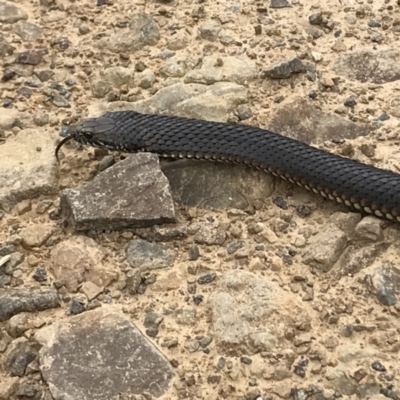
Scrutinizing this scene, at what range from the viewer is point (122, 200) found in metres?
→ 4.33

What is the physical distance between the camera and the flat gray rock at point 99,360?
3443 millimetres

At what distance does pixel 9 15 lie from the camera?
6.17 m

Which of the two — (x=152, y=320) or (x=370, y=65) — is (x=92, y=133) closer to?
(x=152, y=320)

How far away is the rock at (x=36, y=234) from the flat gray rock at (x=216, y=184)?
0.88 metres

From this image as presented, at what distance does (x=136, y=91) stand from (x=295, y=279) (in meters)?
2.29

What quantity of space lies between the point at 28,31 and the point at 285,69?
238 cm

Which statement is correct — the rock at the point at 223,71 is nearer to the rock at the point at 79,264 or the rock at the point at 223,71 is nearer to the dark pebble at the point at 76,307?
the rock at the point at 79,264

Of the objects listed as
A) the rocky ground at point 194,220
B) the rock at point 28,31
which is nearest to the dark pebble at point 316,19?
the rocky ground at point 194,220

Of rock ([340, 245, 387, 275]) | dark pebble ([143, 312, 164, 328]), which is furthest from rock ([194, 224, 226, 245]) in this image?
rock ([340, 245, 387, 275])

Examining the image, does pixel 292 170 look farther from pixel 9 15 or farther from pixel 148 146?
pixel 9 15

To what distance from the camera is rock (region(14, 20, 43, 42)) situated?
6.01 meters

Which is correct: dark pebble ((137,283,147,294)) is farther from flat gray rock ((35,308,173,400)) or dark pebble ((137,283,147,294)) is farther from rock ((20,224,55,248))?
rock ((20,224,55,248))

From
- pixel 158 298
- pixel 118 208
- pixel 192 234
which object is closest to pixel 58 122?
pixel 118 208

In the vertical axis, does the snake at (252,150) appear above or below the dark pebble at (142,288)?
above
